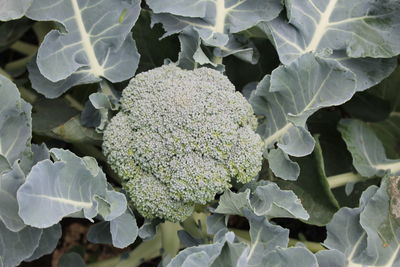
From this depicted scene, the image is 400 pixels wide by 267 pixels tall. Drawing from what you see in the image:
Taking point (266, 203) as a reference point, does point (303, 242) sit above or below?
below

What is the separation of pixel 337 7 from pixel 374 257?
1.77ft

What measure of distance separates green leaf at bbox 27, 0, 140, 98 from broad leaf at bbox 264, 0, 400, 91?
313 millimetres

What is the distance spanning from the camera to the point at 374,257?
107cm

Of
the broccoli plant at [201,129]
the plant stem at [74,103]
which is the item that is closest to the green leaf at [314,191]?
the broccoli plant at [201,129]

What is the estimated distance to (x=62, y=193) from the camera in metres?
0.93

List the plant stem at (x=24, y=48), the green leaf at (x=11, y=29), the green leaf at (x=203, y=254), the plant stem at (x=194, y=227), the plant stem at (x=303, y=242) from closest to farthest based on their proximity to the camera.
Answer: the green leaf at (x=203, y=254) → the plant stem at (x=194, y=227) → the plant stem at (x=303, y=242) → the green leaf at (x=11, y=29) → the plant stem at (x=24, y=48)

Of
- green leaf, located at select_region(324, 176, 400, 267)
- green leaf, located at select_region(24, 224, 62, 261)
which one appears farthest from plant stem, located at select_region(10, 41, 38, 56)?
green leaf, located at select_region(324, 176, 400, 267)

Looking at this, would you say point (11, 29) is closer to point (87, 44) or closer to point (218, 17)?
point (87, 44)

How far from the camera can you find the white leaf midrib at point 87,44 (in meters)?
1.15

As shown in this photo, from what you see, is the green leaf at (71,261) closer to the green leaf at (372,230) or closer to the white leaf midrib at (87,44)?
the white leaf midrib at (87,44)

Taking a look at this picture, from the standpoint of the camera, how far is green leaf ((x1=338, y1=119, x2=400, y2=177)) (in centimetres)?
126

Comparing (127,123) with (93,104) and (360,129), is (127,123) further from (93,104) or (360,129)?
(360,129)

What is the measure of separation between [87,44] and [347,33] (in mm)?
571

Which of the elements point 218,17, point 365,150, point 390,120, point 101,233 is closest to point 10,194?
point 101,233
